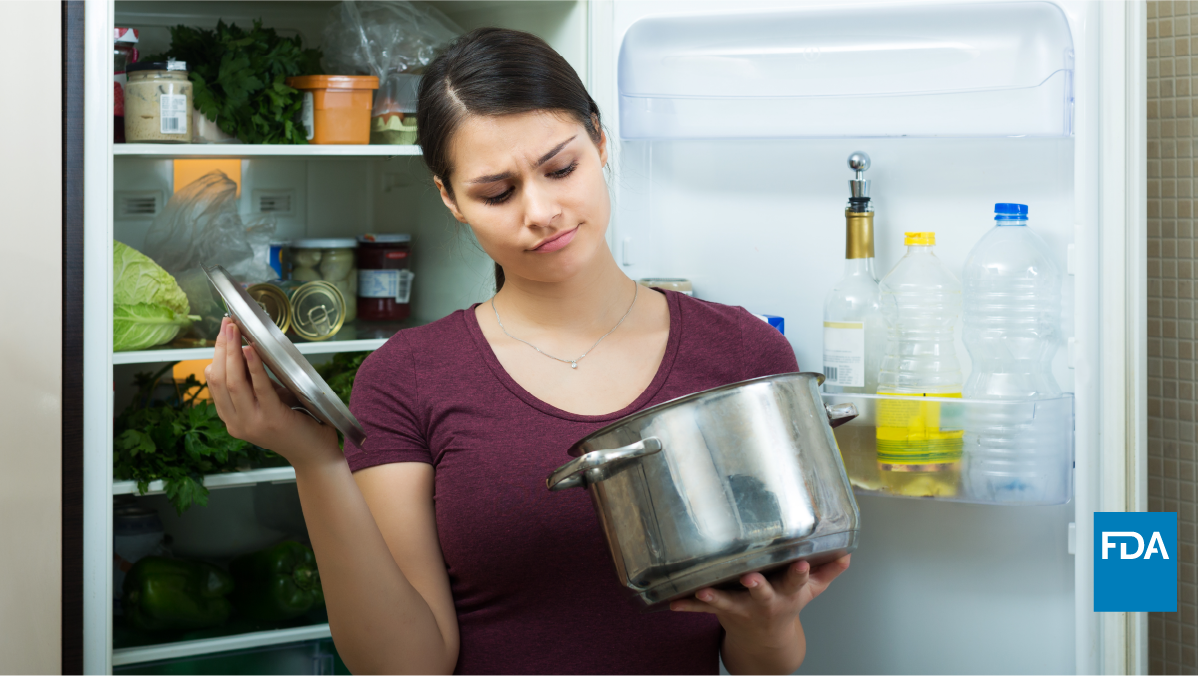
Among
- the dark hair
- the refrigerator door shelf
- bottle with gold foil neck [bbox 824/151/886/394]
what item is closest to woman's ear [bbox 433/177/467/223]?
the dark hair

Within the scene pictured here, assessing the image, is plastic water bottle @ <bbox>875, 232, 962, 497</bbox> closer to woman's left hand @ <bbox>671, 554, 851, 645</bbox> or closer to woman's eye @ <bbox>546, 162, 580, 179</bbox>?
woman's left hand @ <bbox>671, 554, 851, 645</bbox>

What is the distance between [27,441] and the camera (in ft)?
3.71

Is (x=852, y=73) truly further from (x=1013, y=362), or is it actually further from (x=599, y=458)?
(x=599, y=458)

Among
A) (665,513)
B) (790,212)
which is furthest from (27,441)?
(790,212)

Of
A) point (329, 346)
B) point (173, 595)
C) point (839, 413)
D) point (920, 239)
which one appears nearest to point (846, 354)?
point (920, 239)

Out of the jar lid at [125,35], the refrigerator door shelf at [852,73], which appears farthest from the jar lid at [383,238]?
the refrigerator door shelf at [852,73]

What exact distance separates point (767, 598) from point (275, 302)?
3.71ft

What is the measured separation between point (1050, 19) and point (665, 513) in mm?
815

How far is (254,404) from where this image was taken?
0.69m

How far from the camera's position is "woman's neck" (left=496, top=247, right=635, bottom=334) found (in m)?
0.99

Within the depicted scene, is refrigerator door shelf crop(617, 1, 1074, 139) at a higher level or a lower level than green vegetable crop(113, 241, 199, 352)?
higher

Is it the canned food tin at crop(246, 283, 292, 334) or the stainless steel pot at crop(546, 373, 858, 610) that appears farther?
the canned food tin at crop(246, 283, 292, 334)

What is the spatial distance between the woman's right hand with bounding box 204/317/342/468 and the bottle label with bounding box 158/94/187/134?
0.86m

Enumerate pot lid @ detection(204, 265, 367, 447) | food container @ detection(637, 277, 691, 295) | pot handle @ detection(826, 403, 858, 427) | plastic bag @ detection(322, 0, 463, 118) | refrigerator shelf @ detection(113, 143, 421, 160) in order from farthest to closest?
plastic bag @ detection(322, 0, 463, 118) < refrigerator shelf @ detection(113, 143, 421, 160) < food container @ detection(637, 277, 691, 295) < pot handle @ detection(826, 403, 858, 427) < pot lid @ detection(204, 265, 367, 447)
